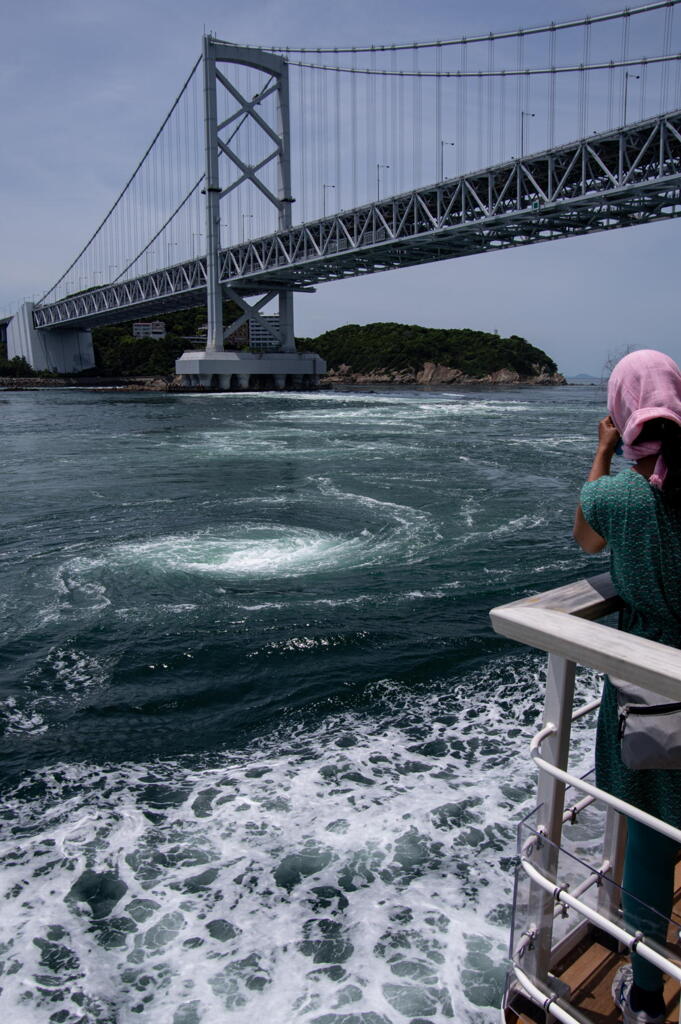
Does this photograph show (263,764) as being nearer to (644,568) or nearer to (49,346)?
(644,568)

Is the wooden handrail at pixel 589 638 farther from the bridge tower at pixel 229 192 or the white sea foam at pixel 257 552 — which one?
the bridge tower at pixel 229 192

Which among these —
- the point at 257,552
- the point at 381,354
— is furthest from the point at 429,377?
the point at 257,552

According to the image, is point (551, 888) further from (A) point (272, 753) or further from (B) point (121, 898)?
(A) point (272, 753)

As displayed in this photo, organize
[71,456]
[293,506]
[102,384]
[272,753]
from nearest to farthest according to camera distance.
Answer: [272,753] → [293,506] → [71,456] → [102,384]

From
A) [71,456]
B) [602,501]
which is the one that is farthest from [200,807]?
[71,456]

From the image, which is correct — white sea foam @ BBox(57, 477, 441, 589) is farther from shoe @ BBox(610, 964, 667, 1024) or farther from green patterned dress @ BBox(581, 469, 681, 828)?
green patterned dress @ BBox(581, 469, 681, 828)

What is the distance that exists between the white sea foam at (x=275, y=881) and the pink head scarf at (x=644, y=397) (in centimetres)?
145

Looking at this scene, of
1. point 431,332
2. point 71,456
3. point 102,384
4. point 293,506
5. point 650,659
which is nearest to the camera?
point 650,659

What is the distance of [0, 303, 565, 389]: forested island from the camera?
63.1m

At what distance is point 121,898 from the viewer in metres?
2.26

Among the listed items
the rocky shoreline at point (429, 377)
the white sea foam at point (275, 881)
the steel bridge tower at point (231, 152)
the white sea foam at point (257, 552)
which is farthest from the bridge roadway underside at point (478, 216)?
the rocky shoreline at point (429, 377)

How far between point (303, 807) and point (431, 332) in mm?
79146

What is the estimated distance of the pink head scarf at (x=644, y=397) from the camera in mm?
1195

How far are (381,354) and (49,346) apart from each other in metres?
30.0
